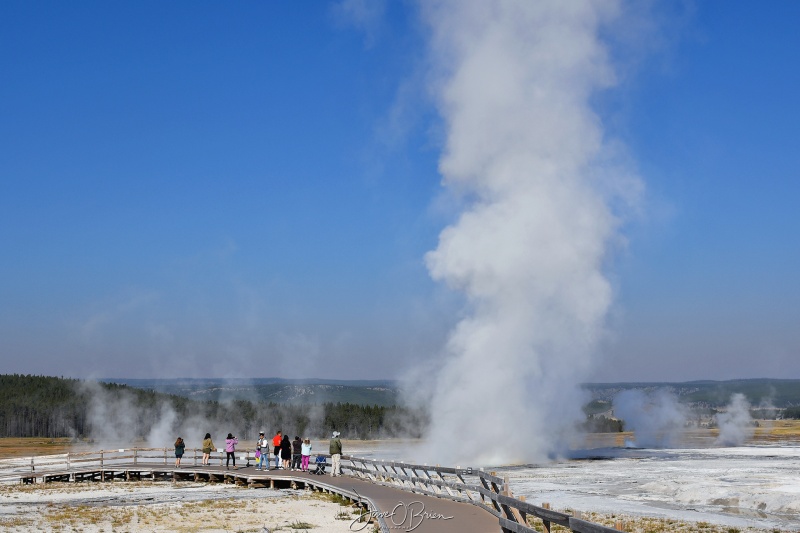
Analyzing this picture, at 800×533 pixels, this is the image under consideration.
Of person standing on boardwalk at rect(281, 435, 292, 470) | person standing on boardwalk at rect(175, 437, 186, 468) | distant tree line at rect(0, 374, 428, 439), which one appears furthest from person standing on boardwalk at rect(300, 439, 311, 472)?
distant tree line at rect(0, 374, 428, 439)

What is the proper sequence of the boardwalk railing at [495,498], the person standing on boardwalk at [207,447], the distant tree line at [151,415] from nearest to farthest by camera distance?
the boardwalk railing at [495,498] < the person standing on boardwalk at [207,447] < the distant tree line at [151,415]

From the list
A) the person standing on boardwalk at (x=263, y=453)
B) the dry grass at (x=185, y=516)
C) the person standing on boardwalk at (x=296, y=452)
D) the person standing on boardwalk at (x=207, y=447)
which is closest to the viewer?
the dry grass at (x=185, y=516)

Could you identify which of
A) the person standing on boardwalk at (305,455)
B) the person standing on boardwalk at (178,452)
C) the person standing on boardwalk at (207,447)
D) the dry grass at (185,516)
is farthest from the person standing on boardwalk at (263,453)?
the dry grass at (185,516)

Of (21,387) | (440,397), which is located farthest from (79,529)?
(21,387)

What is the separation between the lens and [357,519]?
24453 millimetres

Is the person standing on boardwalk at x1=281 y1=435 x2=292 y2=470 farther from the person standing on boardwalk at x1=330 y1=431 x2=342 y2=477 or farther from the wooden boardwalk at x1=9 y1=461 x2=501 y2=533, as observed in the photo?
the person standing on boardwalk at x1=330 y1=431 x2=342 y2=477

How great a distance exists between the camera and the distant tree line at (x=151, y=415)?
112250 mm

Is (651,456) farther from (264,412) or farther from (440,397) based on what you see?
(264,412)

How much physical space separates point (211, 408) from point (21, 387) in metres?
43.4

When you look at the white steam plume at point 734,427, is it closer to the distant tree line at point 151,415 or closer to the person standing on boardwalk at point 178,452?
the distant tree line at point 151,415

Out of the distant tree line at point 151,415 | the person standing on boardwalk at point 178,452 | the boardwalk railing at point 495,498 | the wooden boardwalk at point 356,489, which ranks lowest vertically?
the wooden boardwalk at point 356,489

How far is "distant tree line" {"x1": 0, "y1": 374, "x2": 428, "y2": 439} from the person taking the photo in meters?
112

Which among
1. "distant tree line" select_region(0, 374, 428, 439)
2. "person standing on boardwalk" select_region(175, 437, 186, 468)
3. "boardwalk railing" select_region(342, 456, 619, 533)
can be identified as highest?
"distant tree line" select_region(0, 374, 428, 439)

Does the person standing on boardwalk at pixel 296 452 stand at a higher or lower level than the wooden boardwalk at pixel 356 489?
higher
